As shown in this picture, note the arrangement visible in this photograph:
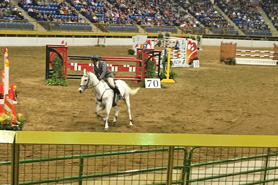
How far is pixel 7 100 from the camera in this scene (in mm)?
10094

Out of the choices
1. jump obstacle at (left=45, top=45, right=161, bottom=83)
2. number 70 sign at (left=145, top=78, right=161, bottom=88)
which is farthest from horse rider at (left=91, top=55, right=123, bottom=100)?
number 70 sign at (left=145, top=78, right=161, bottom=88)

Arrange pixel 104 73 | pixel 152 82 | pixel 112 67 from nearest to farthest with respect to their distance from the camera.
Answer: pixel 104 73
pixel 152 82
pixel 112 67

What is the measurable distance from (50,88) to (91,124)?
5550 millimetres

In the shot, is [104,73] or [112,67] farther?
[112,67]

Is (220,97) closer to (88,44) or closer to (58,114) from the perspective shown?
(58,114)

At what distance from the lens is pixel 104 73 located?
11.2 meters

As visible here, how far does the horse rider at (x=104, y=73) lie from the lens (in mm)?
11016

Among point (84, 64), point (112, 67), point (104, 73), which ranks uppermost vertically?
point (104, 73)

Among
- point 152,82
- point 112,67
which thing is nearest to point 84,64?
point 112,67

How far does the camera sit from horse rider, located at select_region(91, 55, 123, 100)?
1102 centimetres

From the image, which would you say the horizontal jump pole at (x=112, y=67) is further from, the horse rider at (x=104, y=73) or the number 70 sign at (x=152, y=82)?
the horse rider at (x=104, y=73)

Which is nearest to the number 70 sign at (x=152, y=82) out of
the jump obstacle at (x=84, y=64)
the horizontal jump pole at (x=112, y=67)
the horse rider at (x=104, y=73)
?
the jump obstacle at (x=84, y=64)

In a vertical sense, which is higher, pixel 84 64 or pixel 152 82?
pixel 84 64

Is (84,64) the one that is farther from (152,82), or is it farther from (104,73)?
(104,73)
